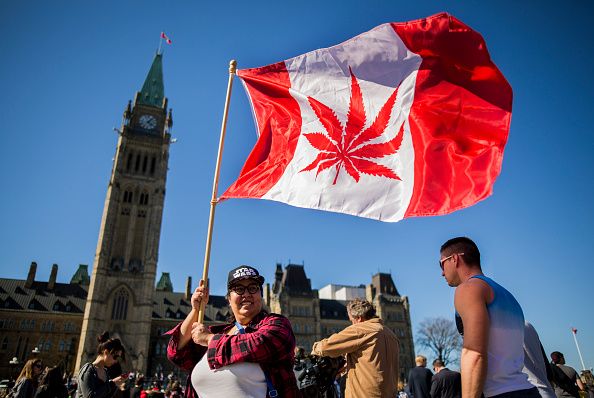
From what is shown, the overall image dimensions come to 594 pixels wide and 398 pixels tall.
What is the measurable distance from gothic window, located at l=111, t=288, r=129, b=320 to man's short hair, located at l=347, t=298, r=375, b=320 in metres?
54.8

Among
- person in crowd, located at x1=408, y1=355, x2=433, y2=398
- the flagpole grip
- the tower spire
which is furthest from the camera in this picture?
the tower spire

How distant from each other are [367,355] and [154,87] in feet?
245

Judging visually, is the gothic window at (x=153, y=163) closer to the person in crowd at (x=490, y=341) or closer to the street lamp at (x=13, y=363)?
the street lamp at (x=13, y=363)

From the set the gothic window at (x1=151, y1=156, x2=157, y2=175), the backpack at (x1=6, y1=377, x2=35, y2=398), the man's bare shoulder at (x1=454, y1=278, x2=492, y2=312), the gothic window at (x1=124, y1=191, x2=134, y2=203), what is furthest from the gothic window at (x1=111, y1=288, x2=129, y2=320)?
the man's bare shoulder at (x1=454, y1=278, x2=492, y2=312)

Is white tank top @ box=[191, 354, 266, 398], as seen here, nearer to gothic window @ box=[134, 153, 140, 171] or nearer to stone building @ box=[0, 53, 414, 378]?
stone building @ box=[0, 53, 414, 378]

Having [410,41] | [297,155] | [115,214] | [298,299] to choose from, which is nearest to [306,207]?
[297,155]

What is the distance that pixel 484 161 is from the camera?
4.68 meters

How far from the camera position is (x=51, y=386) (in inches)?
231

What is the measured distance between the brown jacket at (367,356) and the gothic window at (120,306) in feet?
181

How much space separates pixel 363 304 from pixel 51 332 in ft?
213

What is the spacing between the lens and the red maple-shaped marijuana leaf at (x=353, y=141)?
5.39 metres

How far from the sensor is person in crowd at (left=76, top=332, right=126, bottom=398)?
15.4 feet

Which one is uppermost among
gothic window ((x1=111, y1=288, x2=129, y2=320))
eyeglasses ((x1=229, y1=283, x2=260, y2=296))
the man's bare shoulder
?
gothic window ((x1=111, y1=288, x2=129, y2=320))

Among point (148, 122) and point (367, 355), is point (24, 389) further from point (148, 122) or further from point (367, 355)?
point (148, 122)
